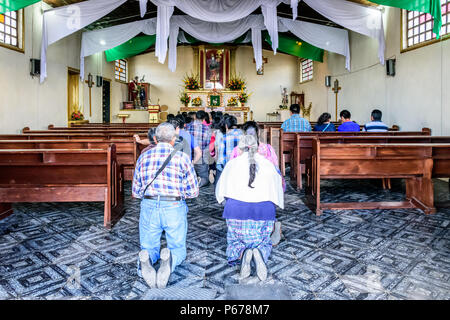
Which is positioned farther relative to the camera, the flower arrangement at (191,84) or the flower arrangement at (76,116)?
the flower arrangement at (191,84)

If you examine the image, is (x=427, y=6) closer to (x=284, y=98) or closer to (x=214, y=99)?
(x=214, y=99)

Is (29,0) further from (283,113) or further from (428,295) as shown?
(283,113)

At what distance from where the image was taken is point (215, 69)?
15742 mm

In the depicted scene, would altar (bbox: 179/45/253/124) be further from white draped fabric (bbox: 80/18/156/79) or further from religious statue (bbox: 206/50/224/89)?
white draped fabric (bbox: 80/18/156/79)

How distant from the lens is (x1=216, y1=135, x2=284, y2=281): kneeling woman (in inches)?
101

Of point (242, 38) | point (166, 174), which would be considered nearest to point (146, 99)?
point (242, 38)

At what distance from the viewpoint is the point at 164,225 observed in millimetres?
Result: 2578

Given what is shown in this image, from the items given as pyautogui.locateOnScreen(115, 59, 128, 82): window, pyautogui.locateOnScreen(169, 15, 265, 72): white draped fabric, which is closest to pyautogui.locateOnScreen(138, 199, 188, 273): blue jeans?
pyautogui.locateOnScreen(169, 15, 265, 72): white draped fabric

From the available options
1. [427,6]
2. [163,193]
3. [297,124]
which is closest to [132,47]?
[297,124]

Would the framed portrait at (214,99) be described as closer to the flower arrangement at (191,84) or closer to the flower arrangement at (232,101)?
the flower arrangement at (232,101)

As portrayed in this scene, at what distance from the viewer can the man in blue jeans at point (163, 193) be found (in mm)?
2496

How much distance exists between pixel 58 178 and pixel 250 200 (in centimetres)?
238

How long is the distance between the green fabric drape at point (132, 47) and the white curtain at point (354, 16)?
5.95m

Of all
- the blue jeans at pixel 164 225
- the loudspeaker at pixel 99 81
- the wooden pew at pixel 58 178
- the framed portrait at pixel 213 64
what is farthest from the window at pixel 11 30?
the framed portrait at pixel 213 64
